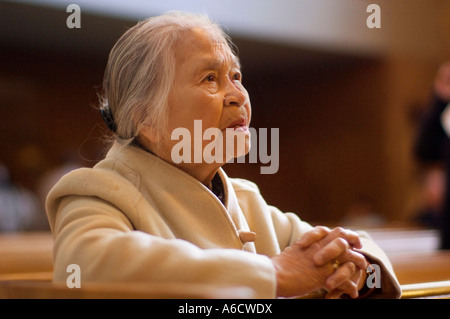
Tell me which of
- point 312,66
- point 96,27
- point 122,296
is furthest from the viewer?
point 312,66

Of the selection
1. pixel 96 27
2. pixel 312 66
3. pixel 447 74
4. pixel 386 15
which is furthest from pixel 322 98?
pixel 447 74

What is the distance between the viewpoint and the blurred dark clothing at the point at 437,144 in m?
2.49

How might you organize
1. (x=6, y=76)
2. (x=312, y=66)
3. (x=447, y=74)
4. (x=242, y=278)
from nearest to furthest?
1. (x=242, y=278)
2. (x=447, y=74)
3. (x=6, y=76)
4. (x=312, y=66)

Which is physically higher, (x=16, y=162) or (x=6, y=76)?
(x=6, y=76)

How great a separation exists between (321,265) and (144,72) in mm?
409

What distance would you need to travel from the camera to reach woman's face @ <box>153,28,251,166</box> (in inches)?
36.7

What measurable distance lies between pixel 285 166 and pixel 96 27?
160 inches

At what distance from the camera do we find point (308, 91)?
26.8 feet

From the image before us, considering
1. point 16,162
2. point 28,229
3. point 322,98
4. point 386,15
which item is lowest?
point 28,229

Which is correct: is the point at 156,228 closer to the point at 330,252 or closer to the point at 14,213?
the point at 330,252

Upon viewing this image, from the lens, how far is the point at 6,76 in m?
6.68

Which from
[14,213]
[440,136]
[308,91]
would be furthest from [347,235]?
[308,91]
